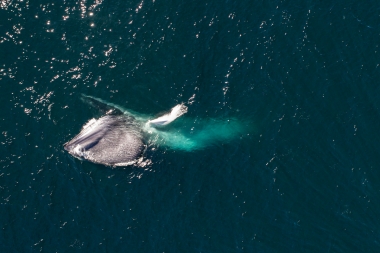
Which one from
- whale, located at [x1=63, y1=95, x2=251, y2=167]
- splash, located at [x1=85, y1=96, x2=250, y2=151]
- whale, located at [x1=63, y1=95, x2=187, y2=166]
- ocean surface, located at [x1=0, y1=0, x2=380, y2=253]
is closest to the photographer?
ocean surface, located at [x1=0, y1=0, x2=380, y2=253]

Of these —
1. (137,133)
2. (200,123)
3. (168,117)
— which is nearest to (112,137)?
(137,133)

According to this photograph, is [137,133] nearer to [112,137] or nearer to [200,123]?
[112,137]

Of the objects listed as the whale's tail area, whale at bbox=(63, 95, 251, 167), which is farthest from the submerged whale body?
the whale's tail area

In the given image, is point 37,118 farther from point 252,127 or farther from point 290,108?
point 290,108

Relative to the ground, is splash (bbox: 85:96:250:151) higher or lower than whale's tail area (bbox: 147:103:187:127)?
lower

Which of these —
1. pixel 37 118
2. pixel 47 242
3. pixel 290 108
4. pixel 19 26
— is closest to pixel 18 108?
pixel 37 118

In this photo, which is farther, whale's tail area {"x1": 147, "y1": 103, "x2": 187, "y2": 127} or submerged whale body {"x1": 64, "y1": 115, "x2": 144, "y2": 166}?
whale's tail area {"x1": 147, "y1": 103, "x2": 187, "y2": 127}

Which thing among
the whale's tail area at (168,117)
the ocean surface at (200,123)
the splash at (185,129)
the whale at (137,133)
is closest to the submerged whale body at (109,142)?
the whale at (137,133)

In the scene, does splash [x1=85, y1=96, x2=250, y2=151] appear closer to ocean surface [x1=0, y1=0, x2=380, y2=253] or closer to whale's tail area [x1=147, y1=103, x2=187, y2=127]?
whale's tail area [x1=147, y1=103, x2=187, y2=127]
